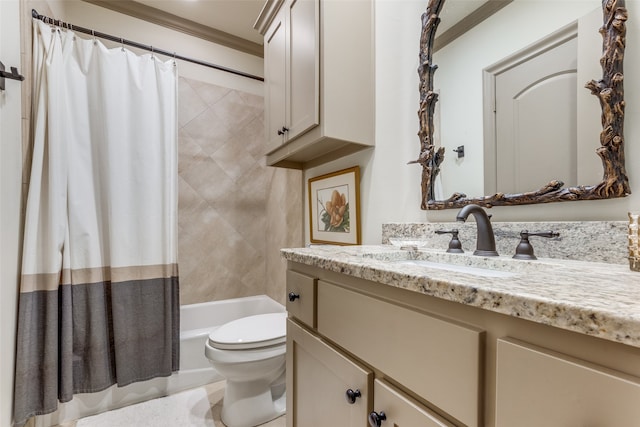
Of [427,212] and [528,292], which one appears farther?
[427,212]

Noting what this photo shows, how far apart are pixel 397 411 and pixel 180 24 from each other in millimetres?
2784

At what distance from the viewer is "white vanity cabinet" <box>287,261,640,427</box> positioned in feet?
1.05

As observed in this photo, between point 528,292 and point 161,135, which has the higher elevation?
point 161,135

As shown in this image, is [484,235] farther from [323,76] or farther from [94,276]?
[94,276]

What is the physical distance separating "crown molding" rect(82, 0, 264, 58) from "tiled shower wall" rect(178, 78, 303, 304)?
402 mm

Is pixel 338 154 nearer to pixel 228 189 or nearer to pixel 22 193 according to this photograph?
pixel 228 189

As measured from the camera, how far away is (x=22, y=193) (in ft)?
4.57

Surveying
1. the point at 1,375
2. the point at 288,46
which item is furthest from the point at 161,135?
the point at 1,375

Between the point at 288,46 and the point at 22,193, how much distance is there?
4.94 ft

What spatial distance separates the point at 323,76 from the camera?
3.98ft

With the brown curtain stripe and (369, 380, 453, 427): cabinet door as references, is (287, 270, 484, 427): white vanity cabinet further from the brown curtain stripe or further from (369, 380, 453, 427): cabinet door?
the brown curtain stripe

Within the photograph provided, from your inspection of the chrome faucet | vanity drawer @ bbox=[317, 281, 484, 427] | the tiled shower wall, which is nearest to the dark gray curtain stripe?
the tiled shower wall

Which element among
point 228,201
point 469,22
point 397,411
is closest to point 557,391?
point 397,411

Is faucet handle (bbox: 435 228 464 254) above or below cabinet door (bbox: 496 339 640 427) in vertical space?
above
